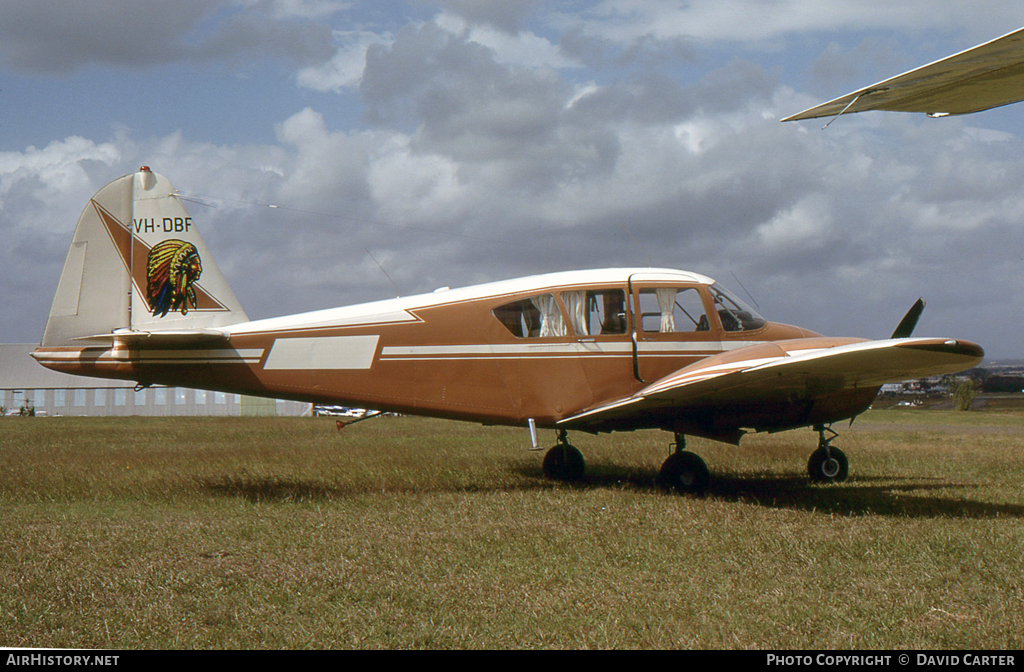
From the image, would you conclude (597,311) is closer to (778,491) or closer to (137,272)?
(778,491)

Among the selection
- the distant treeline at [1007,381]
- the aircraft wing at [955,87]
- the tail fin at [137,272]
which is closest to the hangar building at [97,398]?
the tail fin at [137,272]

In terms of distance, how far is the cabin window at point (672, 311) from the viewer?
30.9ft

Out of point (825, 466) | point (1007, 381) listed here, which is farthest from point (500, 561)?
point (1007, 381)

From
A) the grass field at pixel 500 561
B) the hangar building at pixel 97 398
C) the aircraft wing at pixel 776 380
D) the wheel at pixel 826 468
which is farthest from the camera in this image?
the hangar building at pixel 97 398

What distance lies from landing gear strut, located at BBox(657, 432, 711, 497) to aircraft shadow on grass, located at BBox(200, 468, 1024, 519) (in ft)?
0.60

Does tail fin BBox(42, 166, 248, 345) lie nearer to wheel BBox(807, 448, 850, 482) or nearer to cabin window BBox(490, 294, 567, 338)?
cabin window BBox(490, 294, 567, 338)

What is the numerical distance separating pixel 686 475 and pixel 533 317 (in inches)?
106

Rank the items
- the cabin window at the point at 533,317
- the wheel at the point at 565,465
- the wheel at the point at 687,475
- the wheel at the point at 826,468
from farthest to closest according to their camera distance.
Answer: the wheel at the point at 565,465
the wheel at the point at 826,468
the cabin window at the point at 533,317
the wheel at the point at 687,475

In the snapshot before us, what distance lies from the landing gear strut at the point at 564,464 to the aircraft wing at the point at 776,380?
44.8 inches

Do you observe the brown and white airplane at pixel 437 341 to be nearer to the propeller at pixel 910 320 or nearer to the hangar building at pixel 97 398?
the propeller at pixel 910 320

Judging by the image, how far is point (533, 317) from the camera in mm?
9320

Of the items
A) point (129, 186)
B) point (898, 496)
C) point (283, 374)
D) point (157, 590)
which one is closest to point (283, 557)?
point (157, 590)

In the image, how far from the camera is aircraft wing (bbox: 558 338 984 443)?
705cm

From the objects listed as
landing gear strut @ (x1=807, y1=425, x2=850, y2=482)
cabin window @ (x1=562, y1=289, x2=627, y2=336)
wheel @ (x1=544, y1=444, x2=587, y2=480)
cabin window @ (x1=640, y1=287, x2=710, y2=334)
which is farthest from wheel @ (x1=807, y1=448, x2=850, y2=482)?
cabin window @ (x1=562, y1=289, x2=627, y2=336)
